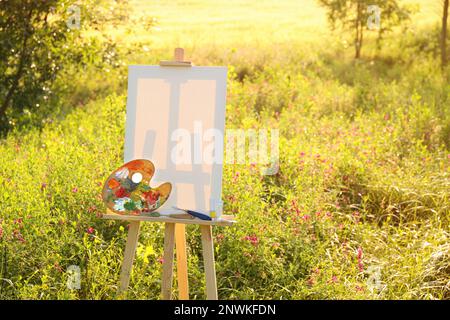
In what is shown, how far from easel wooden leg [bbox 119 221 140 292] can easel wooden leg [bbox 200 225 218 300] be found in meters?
0.34

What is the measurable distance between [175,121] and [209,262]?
2.40 feet

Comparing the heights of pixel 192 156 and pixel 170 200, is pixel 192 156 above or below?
above

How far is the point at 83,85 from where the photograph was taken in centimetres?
974

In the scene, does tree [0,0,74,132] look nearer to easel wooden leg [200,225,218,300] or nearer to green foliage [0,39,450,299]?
green foliage [0,39,450,299]

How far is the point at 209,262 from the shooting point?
362 centimetres

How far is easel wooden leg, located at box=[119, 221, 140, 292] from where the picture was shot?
3662 mm

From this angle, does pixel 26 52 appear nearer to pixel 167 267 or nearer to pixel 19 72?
pixel 19 72

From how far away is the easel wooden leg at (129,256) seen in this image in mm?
3662

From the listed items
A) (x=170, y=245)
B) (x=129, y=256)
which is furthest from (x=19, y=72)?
(x=170, y=245)

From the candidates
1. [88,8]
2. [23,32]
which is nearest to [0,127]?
[23,32]

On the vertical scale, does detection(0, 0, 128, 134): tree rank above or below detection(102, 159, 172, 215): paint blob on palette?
above

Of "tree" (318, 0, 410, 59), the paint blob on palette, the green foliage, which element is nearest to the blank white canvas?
the paint blob on palette
